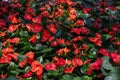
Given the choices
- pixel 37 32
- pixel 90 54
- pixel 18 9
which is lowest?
pixel 90 54

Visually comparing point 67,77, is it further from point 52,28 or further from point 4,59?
point 52,28

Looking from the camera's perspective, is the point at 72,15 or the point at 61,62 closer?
the point at 61,62

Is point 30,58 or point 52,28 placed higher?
point 52,28

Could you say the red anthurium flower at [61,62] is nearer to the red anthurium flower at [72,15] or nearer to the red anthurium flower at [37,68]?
the red anthurium flower at [37,68]

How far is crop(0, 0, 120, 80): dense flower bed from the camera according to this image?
2.21 m

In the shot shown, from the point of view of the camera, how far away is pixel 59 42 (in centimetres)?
275

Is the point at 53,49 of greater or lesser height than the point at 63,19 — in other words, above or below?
below

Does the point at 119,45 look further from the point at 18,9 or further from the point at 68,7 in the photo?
the point at 18,9

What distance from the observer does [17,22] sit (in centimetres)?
326

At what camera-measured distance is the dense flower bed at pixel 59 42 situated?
2.21m

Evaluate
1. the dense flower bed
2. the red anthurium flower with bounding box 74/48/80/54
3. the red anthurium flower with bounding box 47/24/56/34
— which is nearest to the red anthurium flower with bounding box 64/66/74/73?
the dense flower bed

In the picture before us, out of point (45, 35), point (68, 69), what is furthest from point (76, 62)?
point (45, 35)

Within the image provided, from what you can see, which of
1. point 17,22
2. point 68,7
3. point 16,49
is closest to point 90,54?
point 16,49

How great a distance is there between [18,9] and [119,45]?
6.59 ft
